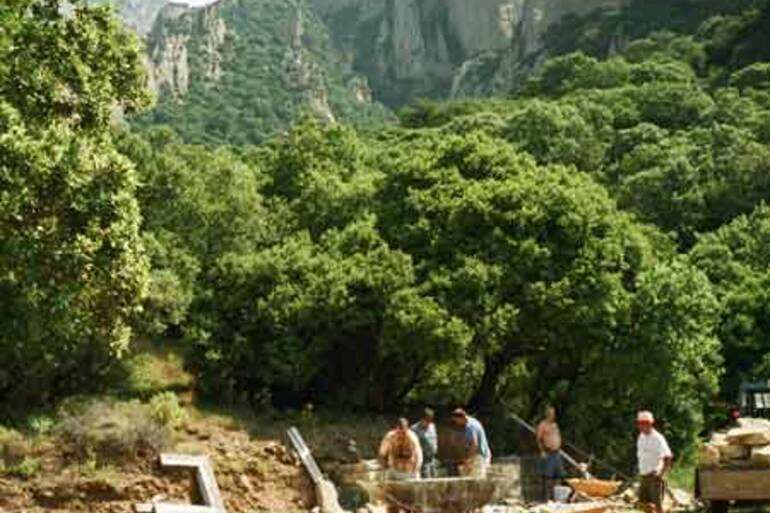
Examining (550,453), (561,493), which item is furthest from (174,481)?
(561,493)

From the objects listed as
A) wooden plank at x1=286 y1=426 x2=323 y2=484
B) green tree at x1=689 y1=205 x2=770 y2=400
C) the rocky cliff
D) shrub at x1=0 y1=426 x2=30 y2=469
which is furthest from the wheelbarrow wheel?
the rocky cliff

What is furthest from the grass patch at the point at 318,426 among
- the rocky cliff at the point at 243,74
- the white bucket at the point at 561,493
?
the rocky cliff at the point at 243,74

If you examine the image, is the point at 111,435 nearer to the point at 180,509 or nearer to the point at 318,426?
the point at 180,509

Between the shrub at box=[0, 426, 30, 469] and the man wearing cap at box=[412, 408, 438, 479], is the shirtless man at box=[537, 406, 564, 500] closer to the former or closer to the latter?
→ the man wearing cap at box=[412, 408, 438, 479]

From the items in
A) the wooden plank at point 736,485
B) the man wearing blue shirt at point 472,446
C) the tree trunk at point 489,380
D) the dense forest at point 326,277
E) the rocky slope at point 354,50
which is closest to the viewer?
the wooden plank at point 736,485

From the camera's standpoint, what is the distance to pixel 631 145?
5916 centimetres

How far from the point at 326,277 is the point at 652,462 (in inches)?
467

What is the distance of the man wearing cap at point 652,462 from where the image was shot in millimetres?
13984

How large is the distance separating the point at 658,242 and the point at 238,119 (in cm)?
8693

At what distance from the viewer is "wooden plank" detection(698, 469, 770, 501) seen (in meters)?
12.7

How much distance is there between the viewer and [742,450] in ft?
42.3

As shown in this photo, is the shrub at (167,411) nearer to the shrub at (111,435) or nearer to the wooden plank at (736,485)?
the shrub at (111,435)

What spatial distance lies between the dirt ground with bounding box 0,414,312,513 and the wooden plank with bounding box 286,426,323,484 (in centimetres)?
31

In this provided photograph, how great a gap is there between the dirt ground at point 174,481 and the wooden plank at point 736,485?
940 cm
